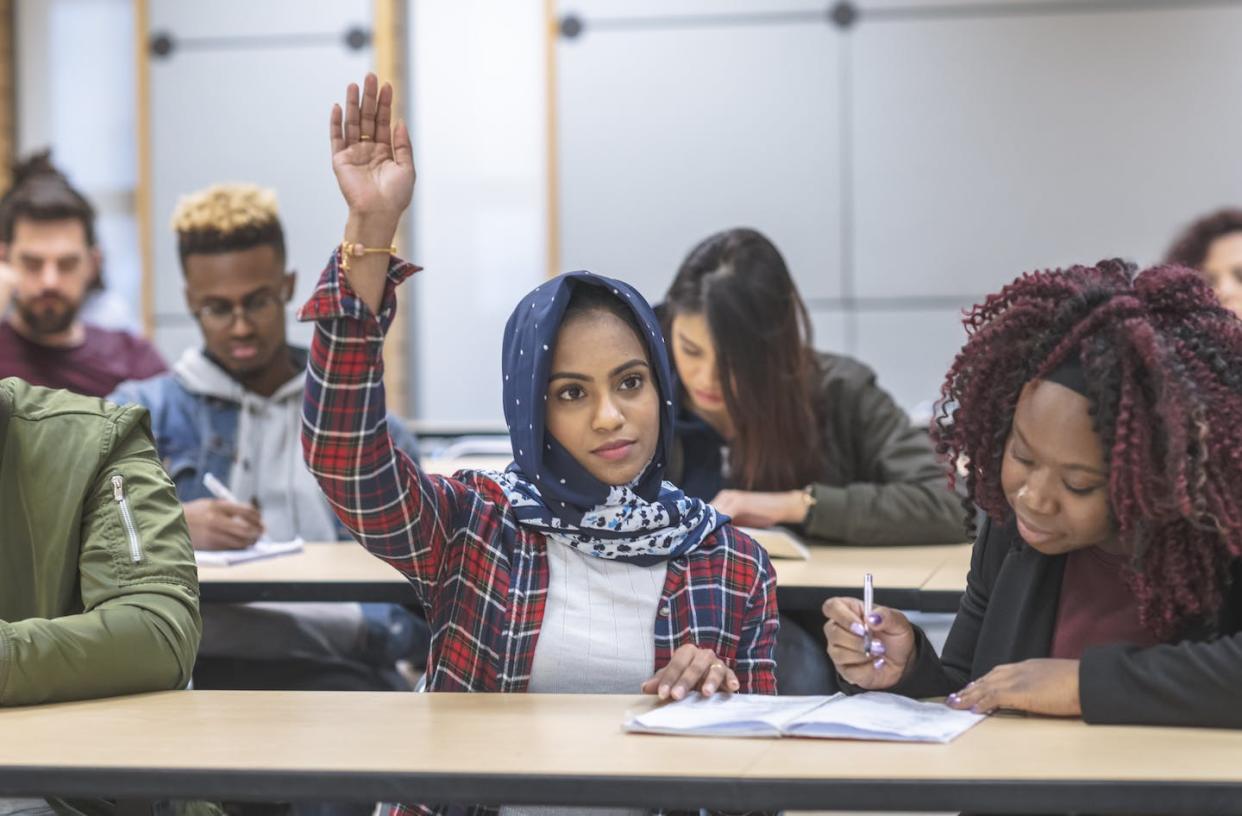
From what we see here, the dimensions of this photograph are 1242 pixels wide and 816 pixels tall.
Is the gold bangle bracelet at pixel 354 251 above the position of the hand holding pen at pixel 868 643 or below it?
above

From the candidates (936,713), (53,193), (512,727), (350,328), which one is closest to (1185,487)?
(936,713)

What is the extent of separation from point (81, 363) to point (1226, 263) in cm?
313

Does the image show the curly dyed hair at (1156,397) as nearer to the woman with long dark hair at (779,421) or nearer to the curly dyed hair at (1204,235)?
the woman with long dark hair at (779,421)

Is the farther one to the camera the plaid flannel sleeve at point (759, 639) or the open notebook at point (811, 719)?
the plaid flannel sleeve at point (759, 639)

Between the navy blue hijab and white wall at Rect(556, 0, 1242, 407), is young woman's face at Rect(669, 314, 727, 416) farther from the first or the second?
white wall at Rect(556, 0, 1242, 407)

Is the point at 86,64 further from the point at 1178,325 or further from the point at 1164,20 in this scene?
the point at 1178,325

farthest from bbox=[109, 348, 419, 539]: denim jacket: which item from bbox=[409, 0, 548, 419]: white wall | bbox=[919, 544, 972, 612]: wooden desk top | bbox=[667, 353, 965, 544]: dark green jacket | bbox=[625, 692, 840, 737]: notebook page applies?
bbox=[409, 0, 548, 419]: white wall

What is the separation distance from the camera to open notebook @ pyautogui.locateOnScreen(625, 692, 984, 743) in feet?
5.08

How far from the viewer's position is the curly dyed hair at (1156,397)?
1600 millimetres

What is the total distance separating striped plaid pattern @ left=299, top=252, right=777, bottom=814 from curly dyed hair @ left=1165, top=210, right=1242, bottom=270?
2726mm

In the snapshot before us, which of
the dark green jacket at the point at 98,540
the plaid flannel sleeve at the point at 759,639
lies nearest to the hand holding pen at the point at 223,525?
the dark green jacket at the point at 98,540

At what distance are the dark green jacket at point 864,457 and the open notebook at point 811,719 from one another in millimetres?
1324

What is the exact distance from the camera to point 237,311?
3.34 meters

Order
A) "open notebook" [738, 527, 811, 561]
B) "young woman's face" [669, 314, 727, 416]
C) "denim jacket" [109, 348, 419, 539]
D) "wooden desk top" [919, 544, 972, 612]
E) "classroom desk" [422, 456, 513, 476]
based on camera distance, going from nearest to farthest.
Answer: "wooden desk top" [919, 544, 972, 612], "open notebook" [738, 527, 811, 561], "young woman's face" [669, 314, 727, 416], "denim jacket" [109, 348, 419, 539], "classroom desk" [422, 456, 513, 476]
